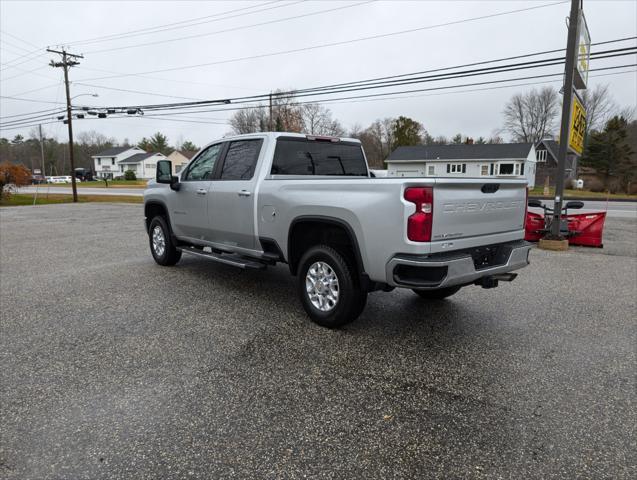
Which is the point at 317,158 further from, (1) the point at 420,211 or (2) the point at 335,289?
(1) the point at 420,211

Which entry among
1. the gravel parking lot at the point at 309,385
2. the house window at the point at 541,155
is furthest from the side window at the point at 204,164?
the house window at the point at 541,155

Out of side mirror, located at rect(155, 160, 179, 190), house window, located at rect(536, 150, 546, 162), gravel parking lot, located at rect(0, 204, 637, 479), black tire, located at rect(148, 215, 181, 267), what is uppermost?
house window, located at rect(536, 150, 546, 162)

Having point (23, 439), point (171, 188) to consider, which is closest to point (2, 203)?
point (171, 188)

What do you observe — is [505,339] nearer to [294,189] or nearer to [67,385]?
[294,189]

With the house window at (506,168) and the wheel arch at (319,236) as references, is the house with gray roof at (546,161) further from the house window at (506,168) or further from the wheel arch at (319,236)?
the wheel arch at (319,236)

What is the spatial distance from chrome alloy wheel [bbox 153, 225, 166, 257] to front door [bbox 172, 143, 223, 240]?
616 millimetres

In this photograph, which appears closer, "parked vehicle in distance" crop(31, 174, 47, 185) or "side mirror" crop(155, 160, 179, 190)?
"side mirror" crop(155, 160, 179, 190)

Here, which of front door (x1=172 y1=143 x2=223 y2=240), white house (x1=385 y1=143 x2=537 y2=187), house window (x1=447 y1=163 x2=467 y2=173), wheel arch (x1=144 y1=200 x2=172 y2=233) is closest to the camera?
front door (x1=172 y1=143 x2=223 y2=240)

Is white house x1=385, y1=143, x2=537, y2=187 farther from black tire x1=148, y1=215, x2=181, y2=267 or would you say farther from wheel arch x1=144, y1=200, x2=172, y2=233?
black tire x1=148, y1=215, x2=181, y2=267

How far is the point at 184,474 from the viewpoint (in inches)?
89.8

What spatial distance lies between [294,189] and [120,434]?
109 inches

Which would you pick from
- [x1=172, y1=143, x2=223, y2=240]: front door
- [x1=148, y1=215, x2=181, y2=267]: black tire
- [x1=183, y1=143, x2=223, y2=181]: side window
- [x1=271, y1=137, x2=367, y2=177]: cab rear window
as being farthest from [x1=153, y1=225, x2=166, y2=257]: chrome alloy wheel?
[x1=271, y1=137, x2=367, y2=177]: cab rear window

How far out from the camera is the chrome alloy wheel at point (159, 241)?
7273 millimetres

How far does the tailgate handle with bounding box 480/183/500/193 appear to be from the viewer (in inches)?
154
